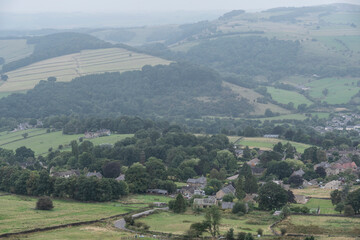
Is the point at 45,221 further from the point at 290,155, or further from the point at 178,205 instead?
the point at 290,155

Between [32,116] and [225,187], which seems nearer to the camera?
[225,187]

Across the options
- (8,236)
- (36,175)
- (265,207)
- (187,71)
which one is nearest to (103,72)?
(187,71)

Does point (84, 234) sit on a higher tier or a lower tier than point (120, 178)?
higher

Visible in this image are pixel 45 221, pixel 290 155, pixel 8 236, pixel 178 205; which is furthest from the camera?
pixel 290 155

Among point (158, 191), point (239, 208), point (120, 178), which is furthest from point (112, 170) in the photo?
point (239, 208)

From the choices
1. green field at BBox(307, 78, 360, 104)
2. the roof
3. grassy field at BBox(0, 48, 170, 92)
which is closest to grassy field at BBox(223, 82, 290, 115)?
green field at BBox(307, 78, 360, 104)

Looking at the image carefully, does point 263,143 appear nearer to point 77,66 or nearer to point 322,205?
point 322,205

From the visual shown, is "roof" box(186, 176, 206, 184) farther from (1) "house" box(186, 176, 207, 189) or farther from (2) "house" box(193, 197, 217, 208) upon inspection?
(2) "house" box(193, 197, 217, 208)
